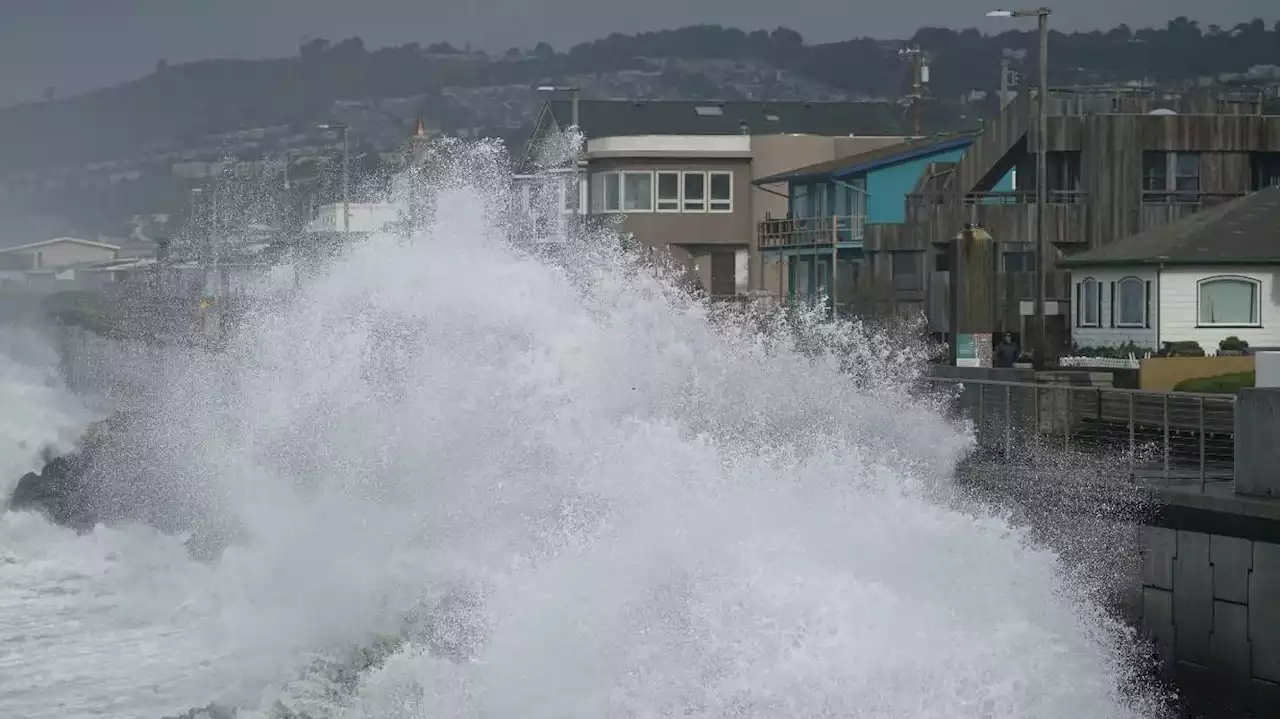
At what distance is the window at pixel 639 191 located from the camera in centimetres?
5988

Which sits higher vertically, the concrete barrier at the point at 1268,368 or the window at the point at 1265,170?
the window at the point at 1265,170

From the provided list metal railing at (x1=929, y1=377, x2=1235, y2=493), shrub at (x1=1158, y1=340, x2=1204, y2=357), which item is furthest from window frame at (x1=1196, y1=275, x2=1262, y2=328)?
metal railing at (x1=929, y1=377, x2=1235, y2=493)

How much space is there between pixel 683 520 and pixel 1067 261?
2161cm

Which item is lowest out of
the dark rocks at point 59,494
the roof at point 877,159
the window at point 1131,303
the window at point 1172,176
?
the dark rocks at point 59,494

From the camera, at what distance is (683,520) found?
13492mm

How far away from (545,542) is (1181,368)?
1222 centimetres

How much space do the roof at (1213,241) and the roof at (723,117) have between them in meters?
34.4

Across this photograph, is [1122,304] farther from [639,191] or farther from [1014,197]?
[639,191]

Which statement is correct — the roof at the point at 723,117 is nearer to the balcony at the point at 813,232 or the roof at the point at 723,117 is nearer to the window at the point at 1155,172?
the balcony at the point at 813,232

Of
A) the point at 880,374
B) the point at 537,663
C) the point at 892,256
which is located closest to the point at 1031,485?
the point at 537,663

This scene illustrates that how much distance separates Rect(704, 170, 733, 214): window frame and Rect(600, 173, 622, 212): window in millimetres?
2824

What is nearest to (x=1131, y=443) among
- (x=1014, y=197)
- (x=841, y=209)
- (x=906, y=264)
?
(x=1014, y=197)

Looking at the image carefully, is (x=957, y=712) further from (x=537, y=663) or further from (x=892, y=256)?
(x=892, y=256)

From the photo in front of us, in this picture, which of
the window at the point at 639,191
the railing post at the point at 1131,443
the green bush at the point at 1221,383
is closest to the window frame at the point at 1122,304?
the green bush at the point at 1221,383
